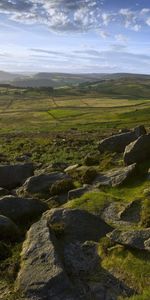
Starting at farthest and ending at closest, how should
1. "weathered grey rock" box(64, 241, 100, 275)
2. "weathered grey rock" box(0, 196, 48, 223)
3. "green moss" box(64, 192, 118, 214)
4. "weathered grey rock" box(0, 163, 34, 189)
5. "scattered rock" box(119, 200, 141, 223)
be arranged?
"weathered grey rock" box(0, 163, 34, 189) → "green moss" box(64, 192, 118, 214) → "weathered grey rock" box(0, 196, 48, 223) → "scattered rock" box(119, 200, 141, 223) → "weathered grey rock" box(64, 241, 100, 275)

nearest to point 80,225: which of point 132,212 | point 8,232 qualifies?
point 8,232

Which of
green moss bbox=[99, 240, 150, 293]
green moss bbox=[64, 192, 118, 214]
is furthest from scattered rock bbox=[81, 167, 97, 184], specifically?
green moss bbox=[99, 240, 150, 293]

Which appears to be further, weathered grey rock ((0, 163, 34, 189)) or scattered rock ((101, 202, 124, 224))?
weathered grey rock ((0, 163, 34, 189))

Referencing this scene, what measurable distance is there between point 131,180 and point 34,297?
45.7ft

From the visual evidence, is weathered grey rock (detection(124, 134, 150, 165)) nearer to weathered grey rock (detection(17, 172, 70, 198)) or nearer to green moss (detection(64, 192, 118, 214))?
weathered grey rock (detection(17, 172, 70, 198))

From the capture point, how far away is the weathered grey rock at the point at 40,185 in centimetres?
2714

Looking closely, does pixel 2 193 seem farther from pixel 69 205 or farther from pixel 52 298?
pixel 52 298

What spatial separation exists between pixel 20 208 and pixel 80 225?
13.9 feet

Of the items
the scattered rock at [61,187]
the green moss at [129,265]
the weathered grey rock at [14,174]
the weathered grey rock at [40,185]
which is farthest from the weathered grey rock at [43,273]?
the weathered grey rock at [14,174]

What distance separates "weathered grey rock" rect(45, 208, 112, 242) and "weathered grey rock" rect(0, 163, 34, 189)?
38.9 feet

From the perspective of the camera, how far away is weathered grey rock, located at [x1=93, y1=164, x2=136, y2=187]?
25953mm

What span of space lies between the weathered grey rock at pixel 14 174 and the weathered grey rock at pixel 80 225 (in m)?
11.9

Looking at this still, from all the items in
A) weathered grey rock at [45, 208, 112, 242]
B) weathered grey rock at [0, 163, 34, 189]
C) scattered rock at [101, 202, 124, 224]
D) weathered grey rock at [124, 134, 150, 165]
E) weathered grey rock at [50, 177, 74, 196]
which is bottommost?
weathered grey rock at [0, 163, 34, 189]

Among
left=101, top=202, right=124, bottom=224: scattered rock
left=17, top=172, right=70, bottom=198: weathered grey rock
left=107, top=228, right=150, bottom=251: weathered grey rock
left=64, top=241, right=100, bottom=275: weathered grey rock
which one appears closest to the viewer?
left=64, top=241, right=100, bottom=275: weathered grey rock
